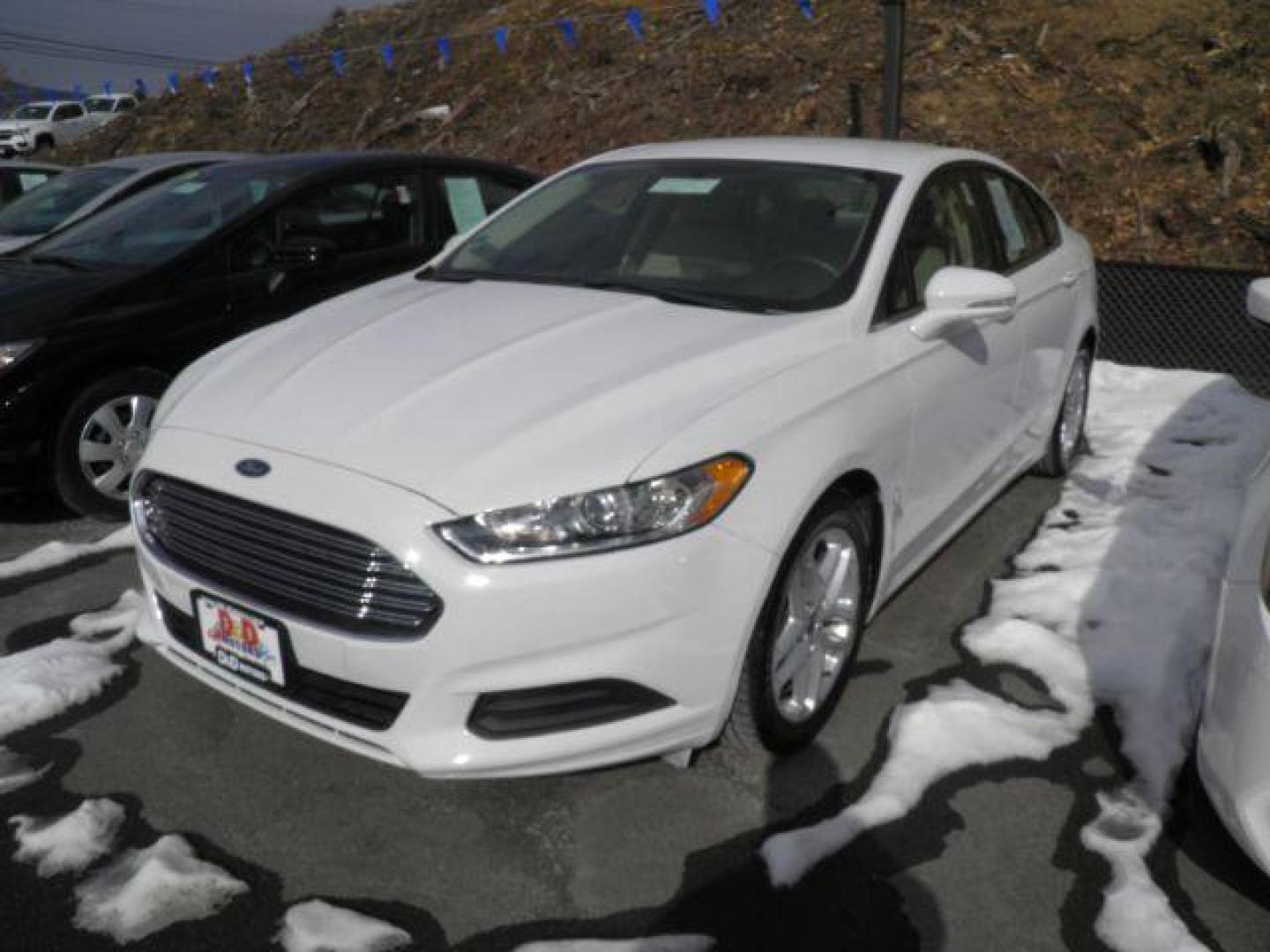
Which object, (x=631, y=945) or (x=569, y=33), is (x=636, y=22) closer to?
(x=569, y=33)

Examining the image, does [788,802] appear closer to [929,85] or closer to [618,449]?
[618,449]

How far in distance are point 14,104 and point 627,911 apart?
44.6m

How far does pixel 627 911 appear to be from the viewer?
2.31 m

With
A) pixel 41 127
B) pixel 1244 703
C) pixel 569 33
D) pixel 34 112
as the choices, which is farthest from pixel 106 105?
pixel 1244 703

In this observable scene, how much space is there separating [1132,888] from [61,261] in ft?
15.3

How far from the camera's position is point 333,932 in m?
2.22

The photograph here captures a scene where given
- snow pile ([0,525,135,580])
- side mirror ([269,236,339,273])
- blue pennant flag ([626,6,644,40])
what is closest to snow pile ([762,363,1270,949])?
snow pile ([0,525,135,580])

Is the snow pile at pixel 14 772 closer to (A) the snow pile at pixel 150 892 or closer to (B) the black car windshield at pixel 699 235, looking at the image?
(A) the snow pile at pixel 150 892

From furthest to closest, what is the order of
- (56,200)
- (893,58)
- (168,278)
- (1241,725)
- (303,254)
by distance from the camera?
(56,200) → (893,58) → (303,254) → (168,278) → (1241,725)

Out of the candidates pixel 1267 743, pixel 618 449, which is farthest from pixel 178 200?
pixel 1267 743

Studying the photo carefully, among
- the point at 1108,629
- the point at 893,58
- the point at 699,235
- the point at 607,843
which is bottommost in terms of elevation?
the point at 1108,629

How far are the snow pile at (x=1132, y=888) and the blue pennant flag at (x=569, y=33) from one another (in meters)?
13.5

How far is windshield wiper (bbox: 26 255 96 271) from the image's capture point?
4613 mm

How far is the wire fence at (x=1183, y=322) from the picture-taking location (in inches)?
248
